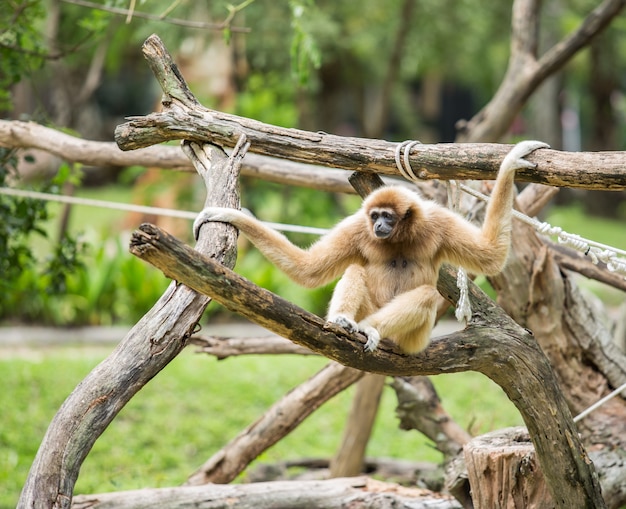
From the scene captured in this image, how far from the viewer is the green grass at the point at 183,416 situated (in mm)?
6844

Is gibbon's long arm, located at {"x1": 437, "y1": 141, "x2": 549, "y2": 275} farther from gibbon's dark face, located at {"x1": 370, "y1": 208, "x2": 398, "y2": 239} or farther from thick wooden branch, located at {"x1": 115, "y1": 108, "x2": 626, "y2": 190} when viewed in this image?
gibbon's dark face, located at {"x1": 370, "y1": 208, "x2": 398, "y2": 239}

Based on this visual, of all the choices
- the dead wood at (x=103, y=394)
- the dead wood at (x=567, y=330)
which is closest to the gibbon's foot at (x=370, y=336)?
the dead wood at (x=103, y=394)

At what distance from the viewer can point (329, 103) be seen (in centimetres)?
Answer: 1762

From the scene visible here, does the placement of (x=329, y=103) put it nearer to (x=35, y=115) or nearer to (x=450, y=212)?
(x=35, y=115)

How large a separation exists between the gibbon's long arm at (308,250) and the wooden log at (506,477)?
3.96ft

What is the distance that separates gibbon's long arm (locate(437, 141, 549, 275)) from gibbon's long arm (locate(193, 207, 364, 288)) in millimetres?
476

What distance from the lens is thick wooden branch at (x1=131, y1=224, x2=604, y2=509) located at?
307 cm

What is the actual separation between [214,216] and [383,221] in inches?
33.8

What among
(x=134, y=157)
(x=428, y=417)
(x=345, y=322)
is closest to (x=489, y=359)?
(x=345, y=322)

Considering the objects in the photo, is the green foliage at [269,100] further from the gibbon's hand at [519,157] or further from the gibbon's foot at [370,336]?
the gibbon's hand at [519,157]

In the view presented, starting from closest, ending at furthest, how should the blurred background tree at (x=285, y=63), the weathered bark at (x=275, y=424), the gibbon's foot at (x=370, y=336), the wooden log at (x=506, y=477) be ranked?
the gibbon's foot at (x=370, y=336) → the wooden log at (x=506, y=477) → the weathered bark at (x=275, y=424) → the blurred background tree at (x=285, y=63)

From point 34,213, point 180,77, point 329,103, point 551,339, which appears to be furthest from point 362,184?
point 329,103

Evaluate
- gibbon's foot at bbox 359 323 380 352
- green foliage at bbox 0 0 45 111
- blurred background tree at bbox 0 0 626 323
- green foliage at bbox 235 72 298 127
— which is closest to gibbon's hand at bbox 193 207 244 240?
gibbon's foot at bbox 359 323 380 352

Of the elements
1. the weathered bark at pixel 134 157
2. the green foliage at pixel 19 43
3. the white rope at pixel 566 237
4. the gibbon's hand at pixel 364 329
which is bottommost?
the gibbon's hand at pixel 364 329
